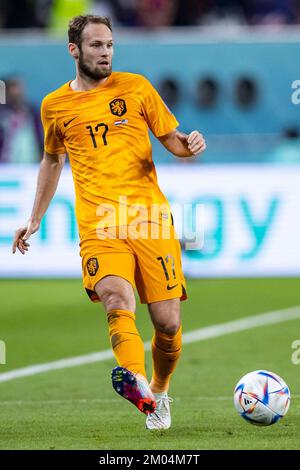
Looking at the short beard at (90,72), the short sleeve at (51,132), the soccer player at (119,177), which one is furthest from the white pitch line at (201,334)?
the short beard at (90,72)

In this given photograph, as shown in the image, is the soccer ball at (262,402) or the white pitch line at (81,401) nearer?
the soccer ball at (262,402)

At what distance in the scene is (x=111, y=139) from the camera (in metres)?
7.48

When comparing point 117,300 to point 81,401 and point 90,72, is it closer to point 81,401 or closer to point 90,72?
point 90,72

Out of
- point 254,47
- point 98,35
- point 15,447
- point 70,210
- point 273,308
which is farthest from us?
point 254,47

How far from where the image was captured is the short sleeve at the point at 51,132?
767cm

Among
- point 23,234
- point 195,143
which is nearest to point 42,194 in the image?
point 23,234

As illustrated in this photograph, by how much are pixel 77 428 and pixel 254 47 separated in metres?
12.9

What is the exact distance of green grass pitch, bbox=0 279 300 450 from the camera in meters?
7.20

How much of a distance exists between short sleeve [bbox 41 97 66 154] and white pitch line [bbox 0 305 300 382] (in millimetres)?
2824

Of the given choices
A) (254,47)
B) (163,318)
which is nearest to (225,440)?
(163,318)

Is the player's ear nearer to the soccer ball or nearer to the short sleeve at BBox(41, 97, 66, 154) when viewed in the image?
the short sleeve at BBox(41, 97, 66, 154)

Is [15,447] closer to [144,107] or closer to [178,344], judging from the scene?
[178,344]

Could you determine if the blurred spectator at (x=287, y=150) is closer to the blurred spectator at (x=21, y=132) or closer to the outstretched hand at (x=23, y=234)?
the blurred spectator at (x=21, y=132)

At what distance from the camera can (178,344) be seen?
768 cm
